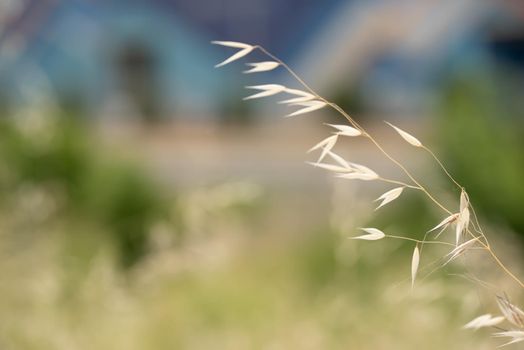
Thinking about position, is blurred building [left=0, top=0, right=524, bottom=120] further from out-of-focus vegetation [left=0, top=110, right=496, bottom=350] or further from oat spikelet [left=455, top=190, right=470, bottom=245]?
oat spikelet [left=455, top=190, right=470, bottom=245]

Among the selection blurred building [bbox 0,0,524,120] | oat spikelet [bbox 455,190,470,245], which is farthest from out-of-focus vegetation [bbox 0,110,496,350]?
blurred building [bbox 0,0,524,120]

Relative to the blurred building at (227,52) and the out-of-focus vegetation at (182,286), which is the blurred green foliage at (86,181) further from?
the blurred building at (227,52)

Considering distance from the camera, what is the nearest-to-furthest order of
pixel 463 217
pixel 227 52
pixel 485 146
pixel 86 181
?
pixel 463 217 → pixel 485 146 → pixel 86 181 → pixel 227 52

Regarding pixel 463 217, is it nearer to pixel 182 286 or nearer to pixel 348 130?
pixel 348 130

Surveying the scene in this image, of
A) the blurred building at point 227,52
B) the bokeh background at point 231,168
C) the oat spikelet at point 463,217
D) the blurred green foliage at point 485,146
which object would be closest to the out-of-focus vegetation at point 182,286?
the bokeh background at point 231,168

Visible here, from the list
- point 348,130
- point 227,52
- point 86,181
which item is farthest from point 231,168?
point 348,130

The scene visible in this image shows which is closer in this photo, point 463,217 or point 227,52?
point 463,217

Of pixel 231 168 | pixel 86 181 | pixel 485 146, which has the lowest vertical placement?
pixel 231 168

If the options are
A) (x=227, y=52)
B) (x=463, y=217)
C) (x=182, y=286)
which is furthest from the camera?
(x=227, y=52)
